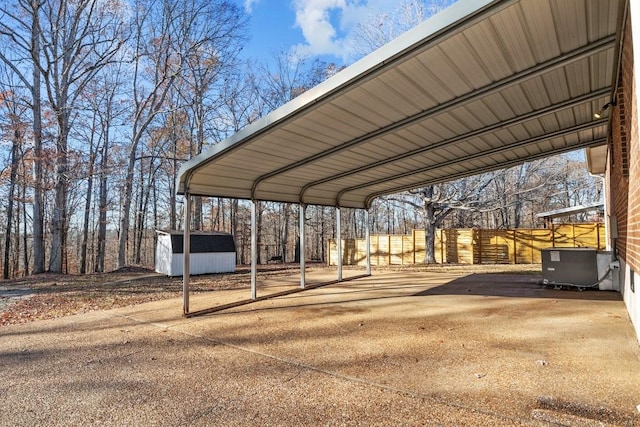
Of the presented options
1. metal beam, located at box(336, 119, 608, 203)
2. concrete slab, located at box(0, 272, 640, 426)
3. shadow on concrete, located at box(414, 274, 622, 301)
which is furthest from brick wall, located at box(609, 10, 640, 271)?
shadow on concrete, located at box(414, 274, 622, 301)

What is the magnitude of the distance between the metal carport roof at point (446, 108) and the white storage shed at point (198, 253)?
758 cm

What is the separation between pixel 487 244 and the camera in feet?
58.0

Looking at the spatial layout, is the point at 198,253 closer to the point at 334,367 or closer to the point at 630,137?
the point at 334,367

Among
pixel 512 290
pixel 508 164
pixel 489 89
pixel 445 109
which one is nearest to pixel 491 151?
pixel 508 164

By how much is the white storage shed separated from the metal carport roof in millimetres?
7575

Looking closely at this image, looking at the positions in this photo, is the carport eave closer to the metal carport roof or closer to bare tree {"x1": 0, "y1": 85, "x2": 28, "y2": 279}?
the metal carport roof

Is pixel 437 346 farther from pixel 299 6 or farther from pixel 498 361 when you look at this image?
pixel 299 6

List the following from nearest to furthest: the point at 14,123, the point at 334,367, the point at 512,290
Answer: the point at 334,367 < the point at 512,290 < the point at 14,123

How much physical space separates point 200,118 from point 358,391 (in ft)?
71.5

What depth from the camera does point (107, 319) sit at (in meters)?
6.16

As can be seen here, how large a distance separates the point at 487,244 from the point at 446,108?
14490 mm

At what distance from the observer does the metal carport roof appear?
3422mm

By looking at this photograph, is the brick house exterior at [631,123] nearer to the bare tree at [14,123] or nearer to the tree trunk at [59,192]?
the tree trunk at [59,192]

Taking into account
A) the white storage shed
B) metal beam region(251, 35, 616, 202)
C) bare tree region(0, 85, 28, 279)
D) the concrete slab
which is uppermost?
bare tree region(0, 85, 28, 279)
